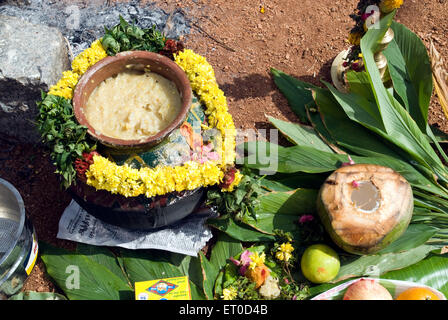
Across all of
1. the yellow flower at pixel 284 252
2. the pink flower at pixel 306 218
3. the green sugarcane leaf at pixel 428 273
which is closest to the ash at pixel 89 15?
the pink flower at pixel 306 218

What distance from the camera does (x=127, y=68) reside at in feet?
8.15

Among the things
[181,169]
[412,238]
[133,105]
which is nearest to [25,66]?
[133,105]

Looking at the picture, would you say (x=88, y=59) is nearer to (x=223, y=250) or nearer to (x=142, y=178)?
(x=142, y=178)

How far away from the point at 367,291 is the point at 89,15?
327 centimetres

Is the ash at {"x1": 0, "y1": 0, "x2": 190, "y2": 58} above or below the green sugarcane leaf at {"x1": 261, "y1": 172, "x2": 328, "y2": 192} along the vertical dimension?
above

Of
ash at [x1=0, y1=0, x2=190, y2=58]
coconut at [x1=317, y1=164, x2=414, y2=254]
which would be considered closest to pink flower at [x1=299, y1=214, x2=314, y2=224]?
coconut at [x1=317, y1=164, x2=414, y2=254]

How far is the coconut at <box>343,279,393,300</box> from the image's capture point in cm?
246

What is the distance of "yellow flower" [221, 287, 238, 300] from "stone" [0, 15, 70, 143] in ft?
5.52

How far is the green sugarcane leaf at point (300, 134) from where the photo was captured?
3.14 meters

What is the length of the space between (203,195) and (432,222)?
5.25 feet

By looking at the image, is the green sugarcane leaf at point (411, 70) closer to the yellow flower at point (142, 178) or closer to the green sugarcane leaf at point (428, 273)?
the green sugarcane leaf at point (428, 273)

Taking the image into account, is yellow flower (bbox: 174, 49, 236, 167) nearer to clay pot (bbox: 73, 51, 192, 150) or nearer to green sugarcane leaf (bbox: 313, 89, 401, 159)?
clay pot (bbox: 73, 51, 192, 150)

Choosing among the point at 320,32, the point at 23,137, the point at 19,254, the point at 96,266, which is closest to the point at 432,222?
the point at 320,32

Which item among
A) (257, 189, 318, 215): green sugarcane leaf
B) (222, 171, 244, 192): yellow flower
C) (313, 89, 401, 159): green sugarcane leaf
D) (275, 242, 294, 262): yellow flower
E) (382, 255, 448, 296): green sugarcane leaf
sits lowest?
(382, 255, 448, 296): green sugarcane leaf
